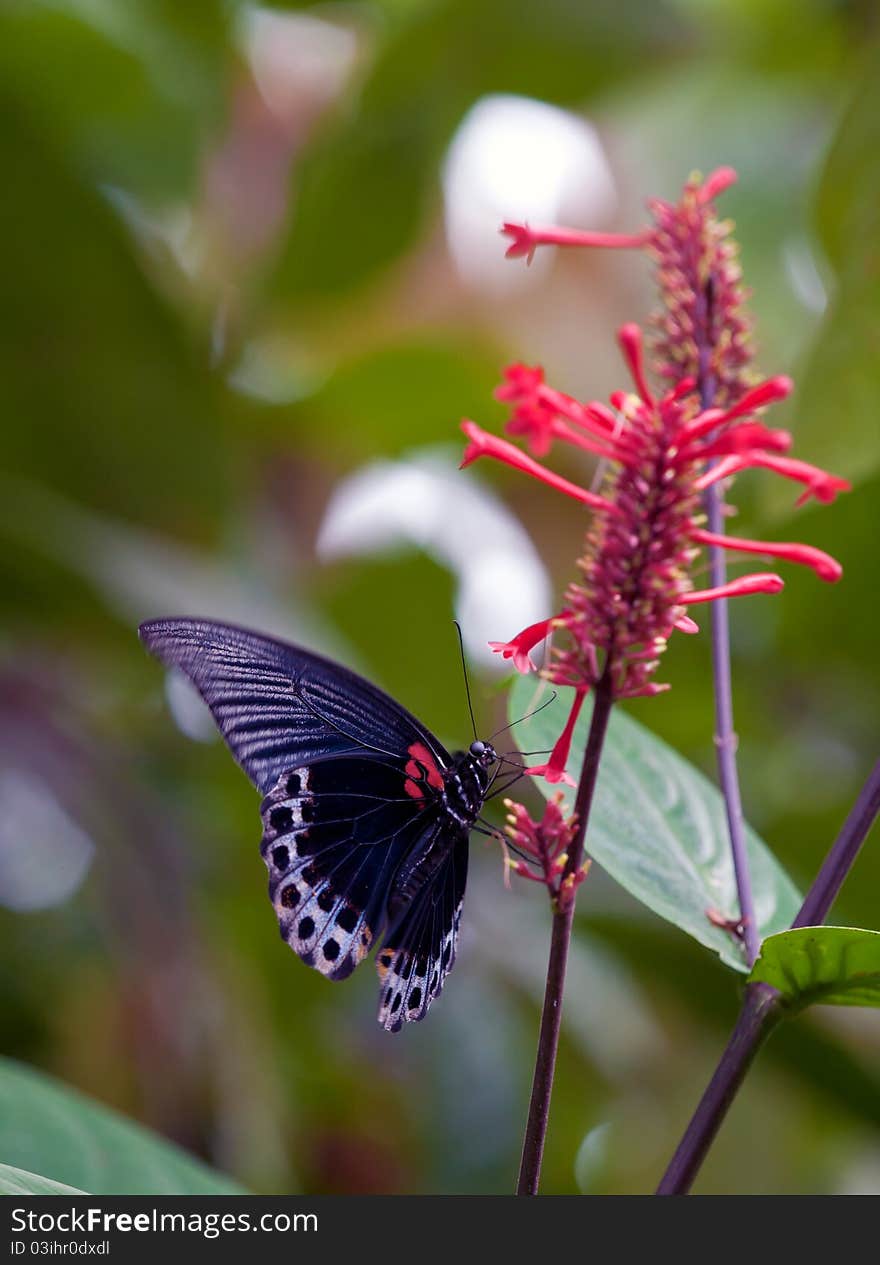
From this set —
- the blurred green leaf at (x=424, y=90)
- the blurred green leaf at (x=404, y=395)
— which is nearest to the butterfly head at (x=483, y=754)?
the blurred green leaf at (x=404, y=395)

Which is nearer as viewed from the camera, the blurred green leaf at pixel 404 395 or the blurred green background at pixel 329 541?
the blurred green background at pixel 329 541

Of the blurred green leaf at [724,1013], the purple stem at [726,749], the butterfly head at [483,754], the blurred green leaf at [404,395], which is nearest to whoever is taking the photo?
the purple stem at [726,749]

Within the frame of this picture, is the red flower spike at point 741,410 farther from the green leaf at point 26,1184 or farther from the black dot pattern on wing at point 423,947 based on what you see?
the green leaf at point 26,1184

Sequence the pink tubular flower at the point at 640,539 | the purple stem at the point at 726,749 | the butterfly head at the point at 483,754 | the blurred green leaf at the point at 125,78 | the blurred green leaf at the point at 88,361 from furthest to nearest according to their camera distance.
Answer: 1. the blurred green leaf at the point at 125,78
2. the blurred green leaf at the point at 88,361
3. the butterfly head at the point at 483,754
4. the purple stem at the point at 726,749
5. the pink tubular flower at the point at 640,539

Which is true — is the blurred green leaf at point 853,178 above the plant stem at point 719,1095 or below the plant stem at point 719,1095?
above

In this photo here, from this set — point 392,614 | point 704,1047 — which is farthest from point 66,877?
point 704,1047

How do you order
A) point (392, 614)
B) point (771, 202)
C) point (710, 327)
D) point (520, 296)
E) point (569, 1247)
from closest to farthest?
1. point (569, 1247)
2. point (710, 327)
3. point (392, 614)
4. point (771, 202)
5. point (520, 296)

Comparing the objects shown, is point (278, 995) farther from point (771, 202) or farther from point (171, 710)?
point (771, 202)
